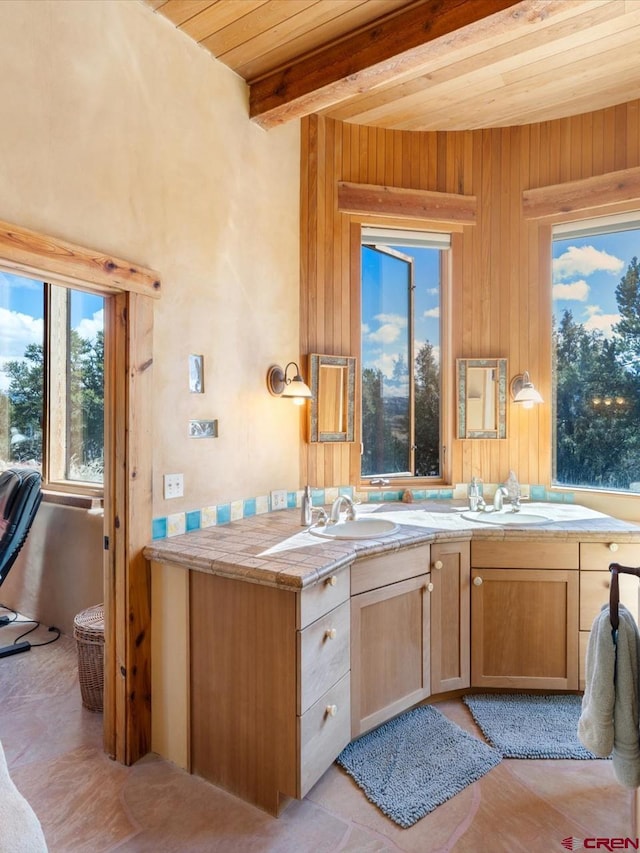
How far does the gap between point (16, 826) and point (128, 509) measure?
1226 millimetres

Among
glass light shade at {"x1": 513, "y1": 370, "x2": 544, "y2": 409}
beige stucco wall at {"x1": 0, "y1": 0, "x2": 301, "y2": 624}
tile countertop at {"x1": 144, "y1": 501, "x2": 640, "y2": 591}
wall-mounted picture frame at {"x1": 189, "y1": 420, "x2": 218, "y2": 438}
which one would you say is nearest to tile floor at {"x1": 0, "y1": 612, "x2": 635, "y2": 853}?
tile countertop at {"x1": 144, "y1": 501, "x2": 640, "y2": 591}

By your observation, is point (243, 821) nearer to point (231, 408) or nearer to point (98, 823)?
point (98, 823)

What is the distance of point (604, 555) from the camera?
2346 millimetres

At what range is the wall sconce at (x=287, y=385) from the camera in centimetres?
261

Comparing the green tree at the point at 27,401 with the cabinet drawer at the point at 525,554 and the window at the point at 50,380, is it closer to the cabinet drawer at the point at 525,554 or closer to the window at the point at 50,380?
the window at the point at 50,380

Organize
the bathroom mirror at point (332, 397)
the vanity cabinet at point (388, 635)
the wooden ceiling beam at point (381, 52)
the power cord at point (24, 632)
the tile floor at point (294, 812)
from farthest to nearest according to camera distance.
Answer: the power cord at point (24, 632), the bathroom mirror at point (332, 397), the vanity cabinet at point (388, 635), the wooden ceiling beam at point (381, 52), the tile floor at point (294, 812)

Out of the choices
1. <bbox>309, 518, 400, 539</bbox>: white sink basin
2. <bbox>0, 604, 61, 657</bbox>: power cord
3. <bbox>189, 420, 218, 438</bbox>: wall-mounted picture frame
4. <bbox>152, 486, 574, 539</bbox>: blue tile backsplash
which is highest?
<bbox>189, 420, 218, 438</bbox>: wall-mounted picture frame

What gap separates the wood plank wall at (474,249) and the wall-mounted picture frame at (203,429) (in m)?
0.70

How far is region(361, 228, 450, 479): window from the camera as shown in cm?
315

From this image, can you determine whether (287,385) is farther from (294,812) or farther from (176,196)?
(294,812)

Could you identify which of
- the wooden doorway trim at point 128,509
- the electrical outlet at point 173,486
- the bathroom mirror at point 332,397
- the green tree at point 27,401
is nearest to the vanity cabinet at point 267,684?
the wooden doorway trim at point 128,509

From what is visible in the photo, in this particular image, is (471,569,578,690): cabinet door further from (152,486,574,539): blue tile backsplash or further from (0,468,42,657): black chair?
(0,468,42,657): black chair

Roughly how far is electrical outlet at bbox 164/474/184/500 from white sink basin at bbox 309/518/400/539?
610 mm

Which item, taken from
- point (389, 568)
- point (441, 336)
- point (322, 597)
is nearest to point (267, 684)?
point (322, 597)
